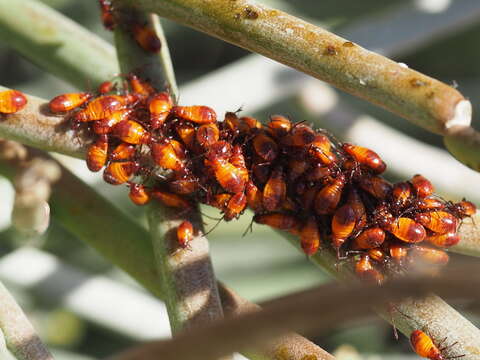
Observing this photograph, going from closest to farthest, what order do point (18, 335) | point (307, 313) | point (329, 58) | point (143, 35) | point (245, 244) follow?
point (307, 313) < point (329, 58) < point (18, 335) < point (143, 35) < point (245, 244)

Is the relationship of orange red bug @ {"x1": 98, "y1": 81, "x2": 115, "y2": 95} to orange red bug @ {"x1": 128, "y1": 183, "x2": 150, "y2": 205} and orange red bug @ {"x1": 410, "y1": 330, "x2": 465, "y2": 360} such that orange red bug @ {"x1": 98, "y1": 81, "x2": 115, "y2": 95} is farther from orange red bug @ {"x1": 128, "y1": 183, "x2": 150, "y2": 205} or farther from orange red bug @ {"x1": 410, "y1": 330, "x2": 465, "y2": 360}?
orange red bug @ {"x1": 410, "y1": 330, "x2": 465, "y2": 360}

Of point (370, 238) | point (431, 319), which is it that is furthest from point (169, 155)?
point (431, 319)

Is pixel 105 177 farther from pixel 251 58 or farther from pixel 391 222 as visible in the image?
pixel 251 58

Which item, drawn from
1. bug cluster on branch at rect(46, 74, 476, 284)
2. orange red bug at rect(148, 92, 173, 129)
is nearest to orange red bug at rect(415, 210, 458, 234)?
bug cluster on branch at rect(46, 74, 476, 284)

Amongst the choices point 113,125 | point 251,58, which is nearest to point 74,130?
point 113,125

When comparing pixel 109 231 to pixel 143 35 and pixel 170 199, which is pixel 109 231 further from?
pixel 143 35

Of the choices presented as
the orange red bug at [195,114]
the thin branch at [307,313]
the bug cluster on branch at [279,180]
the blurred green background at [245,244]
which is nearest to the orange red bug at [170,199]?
the bug cluster on branch at [279,180]

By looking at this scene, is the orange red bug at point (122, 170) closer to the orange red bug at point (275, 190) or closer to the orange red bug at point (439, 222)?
the orange red bug at point (275, 190)
